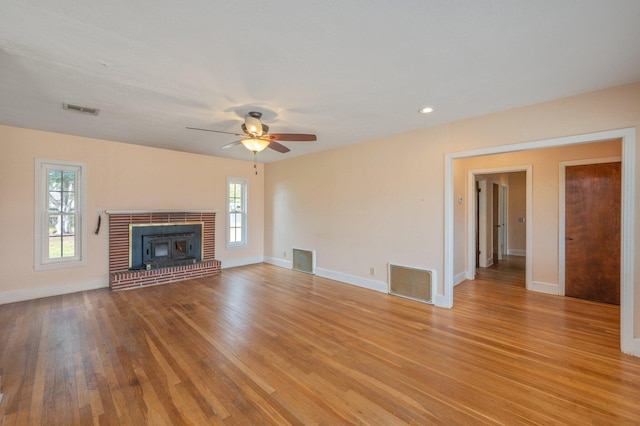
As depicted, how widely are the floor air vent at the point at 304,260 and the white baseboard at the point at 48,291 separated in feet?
11.7

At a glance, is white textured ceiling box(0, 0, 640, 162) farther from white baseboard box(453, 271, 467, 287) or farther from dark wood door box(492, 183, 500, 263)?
dark wood door box(492, 183, 500, 263)

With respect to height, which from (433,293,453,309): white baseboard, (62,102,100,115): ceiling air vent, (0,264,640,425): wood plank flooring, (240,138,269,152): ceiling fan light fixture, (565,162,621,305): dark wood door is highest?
(62,102,100,115): ceiling air vent

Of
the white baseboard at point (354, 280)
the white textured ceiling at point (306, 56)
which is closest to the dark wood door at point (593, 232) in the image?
the white textured ceiling at point (306, 56)

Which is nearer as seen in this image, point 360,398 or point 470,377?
point 360,398

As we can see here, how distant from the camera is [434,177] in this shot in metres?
3.99

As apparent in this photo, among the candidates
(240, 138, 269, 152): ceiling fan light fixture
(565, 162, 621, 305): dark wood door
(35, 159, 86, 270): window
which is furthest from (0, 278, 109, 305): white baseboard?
(565, 162, 621, 305): dark wood door

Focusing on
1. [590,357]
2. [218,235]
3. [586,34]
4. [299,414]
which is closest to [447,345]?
[590,357]

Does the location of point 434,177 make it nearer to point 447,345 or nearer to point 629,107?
point 629,107

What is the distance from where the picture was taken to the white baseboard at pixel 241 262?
6.43 metres

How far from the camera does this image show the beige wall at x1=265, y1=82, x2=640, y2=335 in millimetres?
2879

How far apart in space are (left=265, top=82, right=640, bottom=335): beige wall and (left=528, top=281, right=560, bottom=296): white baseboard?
105mm

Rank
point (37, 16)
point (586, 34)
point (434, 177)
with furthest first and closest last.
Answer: point (434, 177)
point (586, 34)
point (37, 16)

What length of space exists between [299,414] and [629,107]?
4063 millimetres

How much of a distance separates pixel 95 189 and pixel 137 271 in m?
1.63
